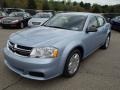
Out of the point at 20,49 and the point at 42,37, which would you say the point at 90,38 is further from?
the point at 20,49

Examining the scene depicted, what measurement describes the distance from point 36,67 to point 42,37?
0.80 m

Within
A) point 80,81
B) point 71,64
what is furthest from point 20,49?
point 80,81

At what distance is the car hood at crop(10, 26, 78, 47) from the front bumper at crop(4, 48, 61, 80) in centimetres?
33

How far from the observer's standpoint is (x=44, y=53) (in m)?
3.40

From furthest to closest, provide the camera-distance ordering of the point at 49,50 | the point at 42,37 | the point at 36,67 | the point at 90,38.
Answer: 1. the point at 90,38
2. the point at 42,37
3. the point at 49,50
4. the point at 36,67

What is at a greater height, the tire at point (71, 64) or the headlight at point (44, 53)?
the headlight at point (44, 53)

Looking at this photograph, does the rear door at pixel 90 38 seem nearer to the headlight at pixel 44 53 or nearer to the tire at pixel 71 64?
the tire at pixel 71 64

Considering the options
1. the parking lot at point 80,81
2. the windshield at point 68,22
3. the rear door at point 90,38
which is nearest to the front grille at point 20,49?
the parking lot at point 80,81

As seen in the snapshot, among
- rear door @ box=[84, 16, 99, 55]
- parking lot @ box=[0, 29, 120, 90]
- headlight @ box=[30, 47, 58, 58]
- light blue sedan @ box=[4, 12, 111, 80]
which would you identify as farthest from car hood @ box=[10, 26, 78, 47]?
parking lot @ box=[0, 29, 120, 90]

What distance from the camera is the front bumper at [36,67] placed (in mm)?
3312

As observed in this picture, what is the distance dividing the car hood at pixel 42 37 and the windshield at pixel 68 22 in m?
0.33

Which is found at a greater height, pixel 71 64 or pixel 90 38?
pixel 90 38

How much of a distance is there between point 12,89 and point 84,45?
204 centimetres

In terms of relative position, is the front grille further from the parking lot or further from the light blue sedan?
the parking lot
